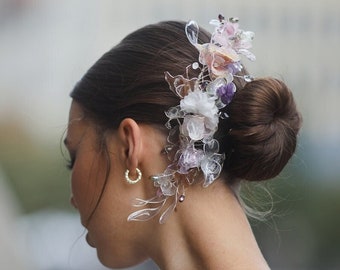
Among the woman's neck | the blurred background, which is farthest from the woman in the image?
the blurred background

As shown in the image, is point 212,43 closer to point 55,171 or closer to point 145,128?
point 145,128

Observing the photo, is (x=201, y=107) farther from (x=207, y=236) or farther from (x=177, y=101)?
(x=207, y=236)

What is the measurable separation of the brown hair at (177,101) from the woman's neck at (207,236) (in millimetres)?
61

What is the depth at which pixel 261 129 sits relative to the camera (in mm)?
929

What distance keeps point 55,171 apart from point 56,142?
0.08m

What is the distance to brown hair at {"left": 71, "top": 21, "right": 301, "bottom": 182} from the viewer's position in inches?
36.5

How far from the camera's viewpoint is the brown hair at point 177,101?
3.04 ft

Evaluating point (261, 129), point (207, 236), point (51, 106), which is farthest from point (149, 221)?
Answer: point (51, 106)

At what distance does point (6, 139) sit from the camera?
1.86 metres

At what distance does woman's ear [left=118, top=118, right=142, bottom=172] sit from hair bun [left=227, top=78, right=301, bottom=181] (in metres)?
0.14

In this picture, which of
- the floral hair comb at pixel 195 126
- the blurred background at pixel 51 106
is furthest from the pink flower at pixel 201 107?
the blurred background at pixel 51 106

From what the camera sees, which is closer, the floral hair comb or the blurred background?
the floral hair comb

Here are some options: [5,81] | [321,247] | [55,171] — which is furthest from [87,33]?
[321,247]

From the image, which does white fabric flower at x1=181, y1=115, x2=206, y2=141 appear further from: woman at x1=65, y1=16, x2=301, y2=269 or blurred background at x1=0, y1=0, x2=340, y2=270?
blurred background at x1=0, y1=0, x2=340, y2=270
